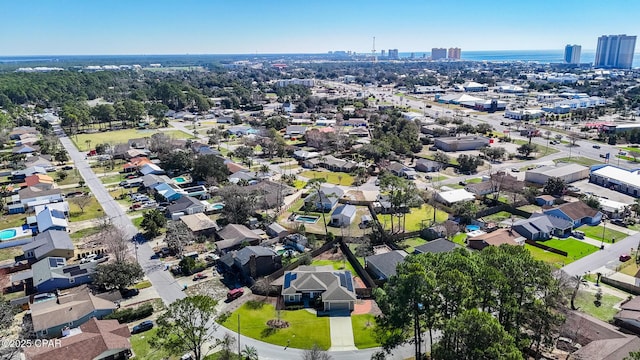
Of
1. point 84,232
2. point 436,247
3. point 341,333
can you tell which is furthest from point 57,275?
point 436,247

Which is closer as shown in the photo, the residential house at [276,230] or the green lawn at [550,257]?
the green lawn at [550,257]

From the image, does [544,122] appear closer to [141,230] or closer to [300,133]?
[300,133]

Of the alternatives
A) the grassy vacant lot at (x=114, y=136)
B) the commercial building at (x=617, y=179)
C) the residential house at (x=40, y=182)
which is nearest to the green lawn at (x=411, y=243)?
the commercial building at (x=617, y=179)

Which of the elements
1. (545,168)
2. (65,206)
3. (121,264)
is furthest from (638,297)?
(65,206)

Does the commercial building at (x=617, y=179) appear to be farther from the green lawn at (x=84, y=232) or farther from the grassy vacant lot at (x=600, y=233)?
the green lawn at (x=84, y=232)

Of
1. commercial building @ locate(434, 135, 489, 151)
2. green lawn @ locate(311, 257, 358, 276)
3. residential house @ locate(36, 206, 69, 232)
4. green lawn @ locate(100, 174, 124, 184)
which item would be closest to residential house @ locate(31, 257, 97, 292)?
residential house @ locate(36, 206, 69, 232)

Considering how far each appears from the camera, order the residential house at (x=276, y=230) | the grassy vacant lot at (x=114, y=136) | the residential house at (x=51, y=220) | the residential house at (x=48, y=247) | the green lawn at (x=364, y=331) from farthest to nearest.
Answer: the grassy vacant lot at (x=114, y=136)
the residential house at (x=51, y=220)
the residential house at (x=276, y=230)
the residential house at (x=48, y=247)
the green lawn at (x=364, y=331)
